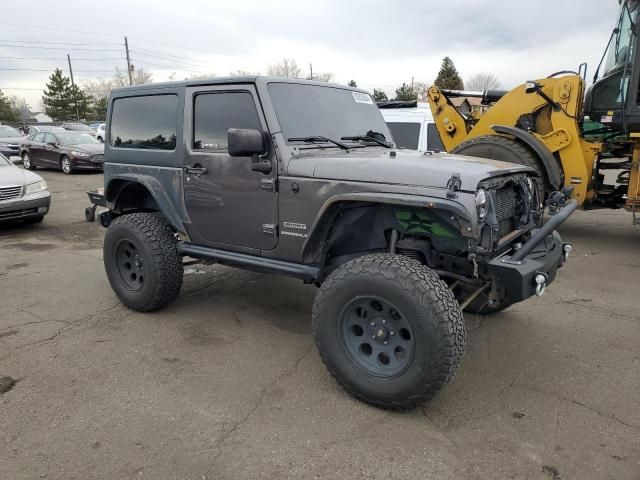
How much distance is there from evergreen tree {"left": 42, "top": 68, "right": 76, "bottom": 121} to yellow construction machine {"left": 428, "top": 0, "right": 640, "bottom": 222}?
59808 millimetres

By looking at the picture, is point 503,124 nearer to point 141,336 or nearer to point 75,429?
point 141,336

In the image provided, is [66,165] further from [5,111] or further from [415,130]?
[5,111]

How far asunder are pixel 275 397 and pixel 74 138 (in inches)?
664

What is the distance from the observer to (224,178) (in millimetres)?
3885

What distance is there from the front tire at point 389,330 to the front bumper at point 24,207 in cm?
689

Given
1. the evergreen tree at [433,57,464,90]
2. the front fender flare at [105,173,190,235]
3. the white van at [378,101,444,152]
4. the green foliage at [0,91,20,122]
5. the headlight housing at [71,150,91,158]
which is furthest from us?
the green foliage at [0,91,20,122]

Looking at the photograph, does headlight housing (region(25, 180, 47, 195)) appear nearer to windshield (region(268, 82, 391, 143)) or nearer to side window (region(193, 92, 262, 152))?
side window (region(193, 92, 262, 152))

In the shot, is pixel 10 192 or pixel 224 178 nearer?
pixel 224 178

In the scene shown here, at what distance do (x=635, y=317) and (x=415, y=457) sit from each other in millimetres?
3059

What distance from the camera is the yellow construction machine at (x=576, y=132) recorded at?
6.49 meters

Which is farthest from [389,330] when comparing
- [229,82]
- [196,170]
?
[229,82]

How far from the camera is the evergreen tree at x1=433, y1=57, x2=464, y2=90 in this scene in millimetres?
37188

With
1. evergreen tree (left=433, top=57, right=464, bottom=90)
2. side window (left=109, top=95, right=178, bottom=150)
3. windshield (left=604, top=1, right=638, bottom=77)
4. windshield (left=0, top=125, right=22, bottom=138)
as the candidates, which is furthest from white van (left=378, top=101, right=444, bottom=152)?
evergreen tree (left=433, top=57, right=464, bottom=90)

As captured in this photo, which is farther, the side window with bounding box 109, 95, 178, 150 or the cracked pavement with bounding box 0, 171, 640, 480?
the side window with bounding box 109, 95, 178, 150
